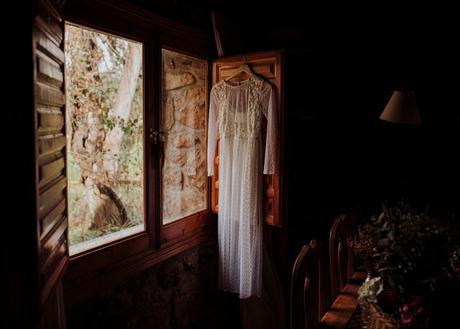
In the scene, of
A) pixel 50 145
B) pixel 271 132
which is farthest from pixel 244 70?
pixel 50 145

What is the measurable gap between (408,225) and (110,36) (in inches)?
71.6

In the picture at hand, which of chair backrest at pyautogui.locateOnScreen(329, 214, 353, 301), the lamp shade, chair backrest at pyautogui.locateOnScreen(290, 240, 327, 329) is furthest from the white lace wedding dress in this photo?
the lamp shade

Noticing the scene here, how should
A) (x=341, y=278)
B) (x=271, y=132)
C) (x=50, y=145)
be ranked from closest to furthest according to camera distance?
(x=50, y=145), (x=341, y=278), (x=271, y=132)

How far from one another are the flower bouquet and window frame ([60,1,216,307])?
1373 mm

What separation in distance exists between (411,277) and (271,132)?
4.73 feet

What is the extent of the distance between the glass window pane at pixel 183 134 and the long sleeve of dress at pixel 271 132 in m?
0.59

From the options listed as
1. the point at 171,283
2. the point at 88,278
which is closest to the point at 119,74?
the point at 88,278

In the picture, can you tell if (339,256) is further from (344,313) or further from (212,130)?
(212,130)

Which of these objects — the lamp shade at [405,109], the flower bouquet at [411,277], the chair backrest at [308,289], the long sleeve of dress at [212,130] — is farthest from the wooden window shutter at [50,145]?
the lamp shade at [405,109]

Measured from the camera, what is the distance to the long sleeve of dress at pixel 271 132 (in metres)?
2.68

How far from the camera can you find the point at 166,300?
2.75 meters

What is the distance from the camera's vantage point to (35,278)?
1132 millimetres

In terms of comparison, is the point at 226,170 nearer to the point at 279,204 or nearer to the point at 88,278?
the point at 279,204

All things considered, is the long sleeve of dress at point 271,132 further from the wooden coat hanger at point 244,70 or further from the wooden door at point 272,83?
the wooden coat hanger at point 244,70
